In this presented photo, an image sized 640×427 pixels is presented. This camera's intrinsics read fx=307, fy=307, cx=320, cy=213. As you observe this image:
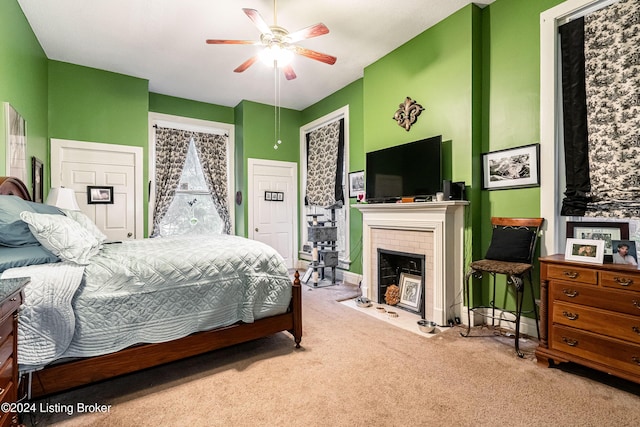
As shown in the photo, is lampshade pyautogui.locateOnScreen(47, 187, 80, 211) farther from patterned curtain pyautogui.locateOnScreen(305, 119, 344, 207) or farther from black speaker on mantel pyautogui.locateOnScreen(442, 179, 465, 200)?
black speaker on mantel pyautogui.locateOnScreen(442, 179, 465, 200)

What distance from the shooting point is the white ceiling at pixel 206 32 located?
2996 mm

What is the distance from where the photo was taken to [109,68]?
14.0 ft

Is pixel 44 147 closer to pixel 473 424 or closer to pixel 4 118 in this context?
pixel 4 118

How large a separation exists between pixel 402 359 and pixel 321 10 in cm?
328

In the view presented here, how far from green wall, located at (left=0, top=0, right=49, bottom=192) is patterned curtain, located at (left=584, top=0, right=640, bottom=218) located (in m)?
4.73

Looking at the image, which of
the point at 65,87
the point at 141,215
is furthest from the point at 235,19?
the point at 141,215

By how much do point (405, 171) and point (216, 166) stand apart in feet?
11.8

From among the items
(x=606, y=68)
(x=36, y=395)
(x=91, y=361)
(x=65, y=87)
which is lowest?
(x=36, y=395)

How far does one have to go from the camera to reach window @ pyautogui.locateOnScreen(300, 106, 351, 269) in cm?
496

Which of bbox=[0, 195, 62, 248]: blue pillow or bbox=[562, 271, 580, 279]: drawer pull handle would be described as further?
bbox=[562, 271, 580, 279]: drawer pull handle

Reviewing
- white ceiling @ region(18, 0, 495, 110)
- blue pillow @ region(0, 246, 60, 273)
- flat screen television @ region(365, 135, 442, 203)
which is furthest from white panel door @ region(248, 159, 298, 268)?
blue pillow @ region(0, 246, 60, 273)

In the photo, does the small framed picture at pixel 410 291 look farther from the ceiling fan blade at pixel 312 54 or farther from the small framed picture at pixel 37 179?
the small framed picture at pixel 37 179

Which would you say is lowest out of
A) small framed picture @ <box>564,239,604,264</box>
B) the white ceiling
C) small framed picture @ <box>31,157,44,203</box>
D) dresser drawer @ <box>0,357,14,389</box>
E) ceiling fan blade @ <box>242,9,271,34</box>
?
dresser drawer @ <box>0,357,14,389</box>

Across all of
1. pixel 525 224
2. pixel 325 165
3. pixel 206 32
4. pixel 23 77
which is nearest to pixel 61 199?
pixel 23 77
